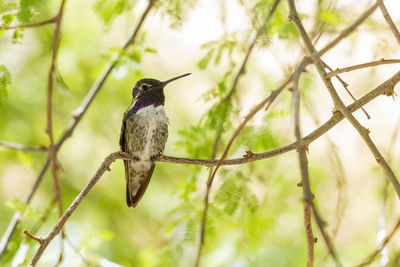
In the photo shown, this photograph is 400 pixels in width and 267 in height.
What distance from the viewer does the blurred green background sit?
172 inches

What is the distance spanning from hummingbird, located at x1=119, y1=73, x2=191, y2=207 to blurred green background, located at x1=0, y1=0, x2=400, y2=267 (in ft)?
0.90

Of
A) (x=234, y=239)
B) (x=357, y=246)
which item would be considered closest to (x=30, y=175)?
(x=234, y=239)

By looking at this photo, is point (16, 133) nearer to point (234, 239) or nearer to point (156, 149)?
point (156, 149)

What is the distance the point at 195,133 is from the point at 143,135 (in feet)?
1.68

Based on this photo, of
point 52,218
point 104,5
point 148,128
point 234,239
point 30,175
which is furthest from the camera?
point 30,175

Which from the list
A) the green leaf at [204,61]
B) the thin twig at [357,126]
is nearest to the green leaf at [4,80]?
the green leaf at [204,61]

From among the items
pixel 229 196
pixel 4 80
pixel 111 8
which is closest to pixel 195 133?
pixel 229 196

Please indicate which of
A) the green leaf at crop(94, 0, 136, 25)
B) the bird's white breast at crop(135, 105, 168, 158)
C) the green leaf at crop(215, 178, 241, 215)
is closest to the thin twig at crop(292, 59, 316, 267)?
the green leaf at crop(215, 178, 241, 215)

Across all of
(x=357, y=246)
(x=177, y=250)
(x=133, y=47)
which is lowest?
(x=177, y=250)

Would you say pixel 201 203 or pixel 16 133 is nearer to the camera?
pixel 201 203

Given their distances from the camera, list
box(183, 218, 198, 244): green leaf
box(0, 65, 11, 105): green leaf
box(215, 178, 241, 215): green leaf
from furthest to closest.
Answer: box(183, 218, 198, 244): green leaf, box(215, 178, 241, 215): green leaf, box(0, 65, 11, 105): green leaf

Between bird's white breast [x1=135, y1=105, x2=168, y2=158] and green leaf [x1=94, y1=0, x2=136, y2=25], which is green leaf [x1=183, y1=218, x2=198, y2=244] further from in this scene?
green leaf [x1=94, y1=0, x2=136, y2=25]

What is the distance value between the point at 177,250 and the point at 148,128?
1.17 metres

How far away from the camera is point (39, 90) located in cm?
686
